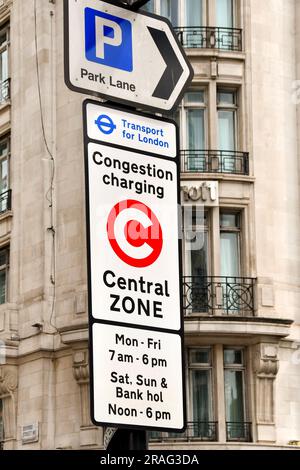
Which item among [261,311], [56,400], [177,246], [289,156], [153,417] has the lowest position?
[153,417]

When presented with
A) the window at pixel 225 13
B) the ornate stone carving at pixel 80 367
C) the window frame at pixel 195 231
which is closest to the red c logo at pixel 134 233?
the window frame at pixel 195 231

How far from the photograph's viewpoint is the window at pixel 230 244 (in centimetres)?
2645

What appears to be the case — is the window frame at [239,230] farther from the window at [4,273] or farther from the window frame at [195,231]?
the window at [4,273]

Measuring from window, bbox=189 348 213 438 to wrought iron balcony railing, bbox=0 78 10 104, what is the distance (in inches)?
366

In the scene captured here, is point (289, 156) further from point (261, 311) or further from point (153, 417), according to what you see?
point (153, 417)

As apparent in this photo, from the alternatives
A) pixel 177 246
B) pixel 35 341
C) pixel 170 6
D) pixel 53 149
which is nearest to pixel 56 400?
pixel 35 341

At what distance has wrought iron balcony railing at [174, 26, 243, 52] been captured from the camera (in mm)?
27078

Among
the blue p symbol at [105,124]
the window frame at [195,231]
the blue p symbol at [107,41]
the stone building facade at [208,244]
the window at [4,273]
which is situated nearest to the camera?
the blue p symbol at [105,124]

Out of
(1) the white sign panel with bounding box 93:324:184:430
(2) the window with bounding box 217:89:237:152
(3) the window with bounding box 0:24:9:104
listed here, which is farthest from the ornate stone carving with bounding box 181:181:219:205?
(1) the white sign panel with bounding box 93:324:184:430

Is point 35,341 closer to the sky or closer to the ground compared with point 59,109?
closer to the ground

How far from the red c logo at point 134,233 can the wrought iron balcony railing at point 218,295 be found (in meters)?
20.7

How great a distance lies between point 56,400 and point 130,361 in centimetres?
2295

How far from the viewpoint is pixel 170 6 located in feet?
89.3

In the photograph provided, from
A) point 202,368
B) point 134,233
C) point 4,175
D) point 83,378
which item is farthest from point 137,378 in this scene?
point 4,175
